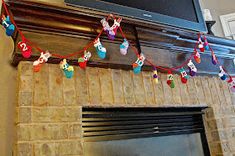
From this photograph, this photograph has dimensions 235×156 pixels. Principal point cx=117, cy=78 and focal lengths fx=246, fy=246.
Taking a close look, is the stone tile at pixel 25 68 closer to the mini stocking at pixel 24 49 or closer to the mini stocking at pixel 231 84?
the mini stocking at pixel 24 49

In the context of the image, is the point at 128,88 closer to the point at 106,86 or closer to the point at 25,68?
the point at 106,86

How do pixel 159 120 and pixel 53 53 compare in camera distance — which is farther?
pixel 159 120

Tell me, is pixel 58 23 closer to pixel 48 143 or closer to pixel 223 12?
pixel 48 143

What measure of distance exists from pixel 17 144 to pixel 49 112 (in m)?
0.19

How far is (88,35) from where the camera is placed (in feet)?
4.18

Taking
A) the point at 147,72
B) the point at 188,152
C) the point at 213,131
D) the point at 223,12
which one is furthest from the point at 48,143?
the point at 223,12

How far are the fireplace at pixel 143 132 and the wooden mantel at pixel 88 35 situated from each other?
280 millimetres

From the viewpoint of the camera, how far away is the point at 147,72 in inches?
58.7

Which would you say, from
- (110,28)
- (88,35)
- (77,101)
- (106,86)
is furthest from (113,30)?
(77,101)

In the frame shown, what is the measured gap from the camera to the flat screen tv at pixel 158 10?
50.6 inches

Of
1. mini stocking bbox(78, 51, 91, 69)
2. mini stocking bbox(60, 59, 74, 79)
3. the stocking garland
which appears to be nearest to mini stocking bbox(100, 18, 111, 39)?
mini stocking bbox(78, 51, 91, 69)

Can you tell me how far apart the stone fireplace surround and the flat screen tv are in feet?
1.06

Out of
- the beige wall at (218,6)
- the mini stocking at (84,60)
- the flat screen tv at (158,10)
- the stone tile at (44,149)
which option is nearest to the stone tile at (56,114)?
the stone tile at (44,149)

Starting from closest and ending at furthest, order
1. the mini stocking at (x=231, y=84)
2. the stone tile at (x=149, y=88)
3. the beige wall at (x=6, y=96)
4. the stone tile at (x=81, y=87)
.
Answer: the beige wall at (x=6, y=96) → the stone tile at (x=81, y=87) → the stone tile at (x=149, y=88) → the mini stocking at (x=231, y=84)
